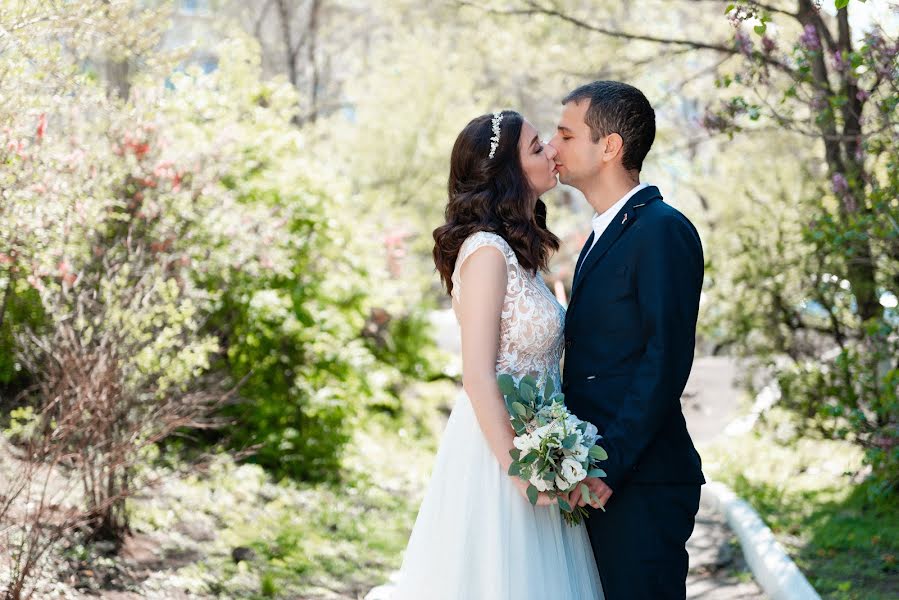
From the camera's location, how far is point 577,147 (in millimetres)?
3809

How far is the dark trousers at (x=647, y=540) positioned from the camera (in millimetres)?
3449

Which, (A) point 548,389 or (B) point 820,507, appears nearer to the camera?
(A) point 548,389

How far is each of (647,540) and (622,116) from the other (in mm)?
1563

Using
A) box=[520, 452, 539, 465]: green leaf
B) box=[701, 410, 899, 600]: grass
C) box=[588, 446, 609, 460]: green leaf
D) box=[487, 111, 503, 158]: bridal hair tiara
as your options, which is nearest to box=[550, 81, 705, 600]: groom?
box=[588, 446, 609, 460]: green leaf

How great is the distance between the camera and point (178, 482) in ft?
25.1

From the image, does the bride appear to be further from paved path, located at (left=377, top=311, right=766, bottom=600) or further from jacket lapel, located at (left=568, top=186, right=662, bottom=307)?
paved path, located at (left=377, top=311, right=766, bottom=600)

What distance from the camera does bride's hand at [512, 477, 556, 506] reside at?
342cm

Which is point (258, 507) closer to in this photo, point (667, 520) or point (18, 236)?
point (18, 236)

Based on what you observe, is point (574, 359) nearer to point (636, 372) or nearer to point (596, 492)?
point (636, 372)

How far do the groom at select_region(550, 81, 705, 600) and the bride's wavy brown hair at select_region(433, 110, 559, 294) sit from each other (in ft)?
0.76

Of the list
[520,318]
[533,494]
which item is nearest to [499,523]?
[533,494]

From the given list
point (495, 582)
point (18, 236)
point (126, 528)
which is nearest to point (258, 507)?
point (126, 528)

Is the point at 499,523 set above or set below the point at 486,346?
below

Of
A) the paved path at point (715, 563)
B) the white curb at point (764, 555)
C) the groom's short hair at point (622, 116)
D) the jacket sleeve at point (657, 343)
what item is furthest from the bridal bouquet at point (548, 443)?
the paved path at point (715, 563)
